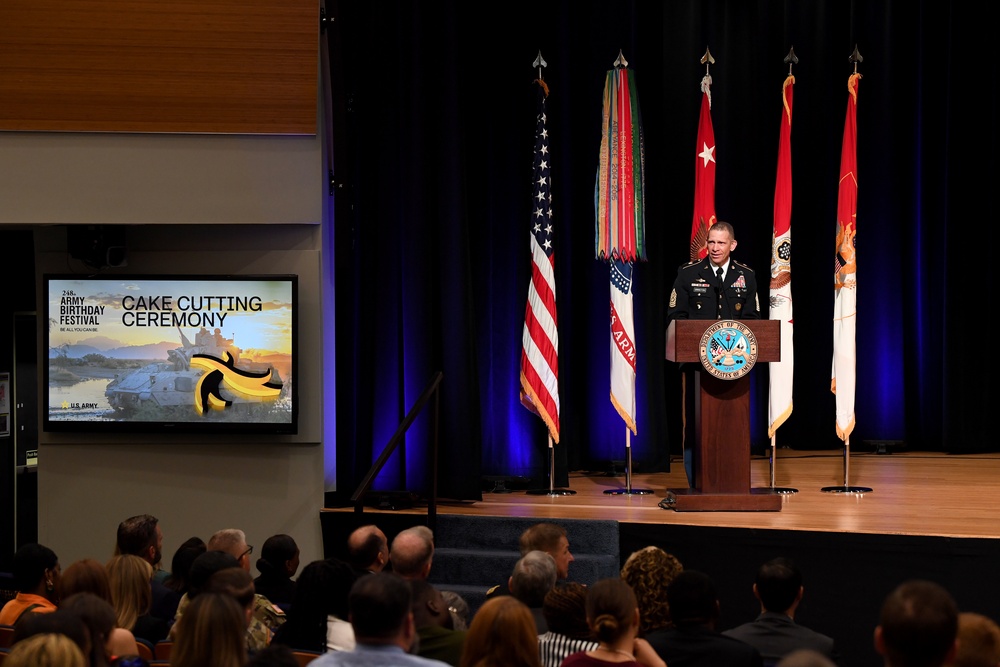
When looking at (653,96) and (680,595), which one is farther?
(653,96)

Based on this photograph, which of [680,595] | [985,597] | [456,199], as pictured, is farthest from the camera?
[456,199]

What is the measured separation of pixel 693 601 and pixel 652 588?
0.47 meters

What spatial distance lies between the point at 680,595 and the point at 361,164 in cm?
478

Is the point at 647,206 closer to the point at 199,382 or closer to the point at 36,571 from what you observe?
the point at 199,382

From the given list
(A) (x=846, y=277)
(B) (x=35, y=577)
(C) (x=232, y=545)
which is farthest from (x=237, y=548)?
(A) (x=846, y=277)

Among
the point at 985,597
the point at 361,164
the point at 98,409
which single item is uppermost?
the point at 361,164

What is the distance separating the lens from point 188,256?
7230 mm

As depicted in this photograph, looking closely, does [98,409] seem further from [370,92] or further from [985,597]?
[985,597]

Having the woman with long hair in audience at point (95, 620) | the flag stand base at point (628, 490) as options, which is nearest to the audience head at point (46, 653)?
the woman with long hair in audience at point (95, 620)

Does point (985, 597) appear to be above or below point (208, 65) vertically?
below

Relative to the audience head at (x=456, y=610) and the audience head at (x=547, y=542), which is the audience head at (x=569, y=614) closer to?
the audience head at (x=456, y=610)

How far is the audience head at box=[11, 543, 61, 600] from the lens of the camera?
4.20m

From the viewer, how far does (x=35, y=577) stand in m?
4.22

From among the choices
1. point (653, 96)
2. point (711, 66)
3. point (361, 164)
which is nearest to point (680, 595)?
point (361, 164)
